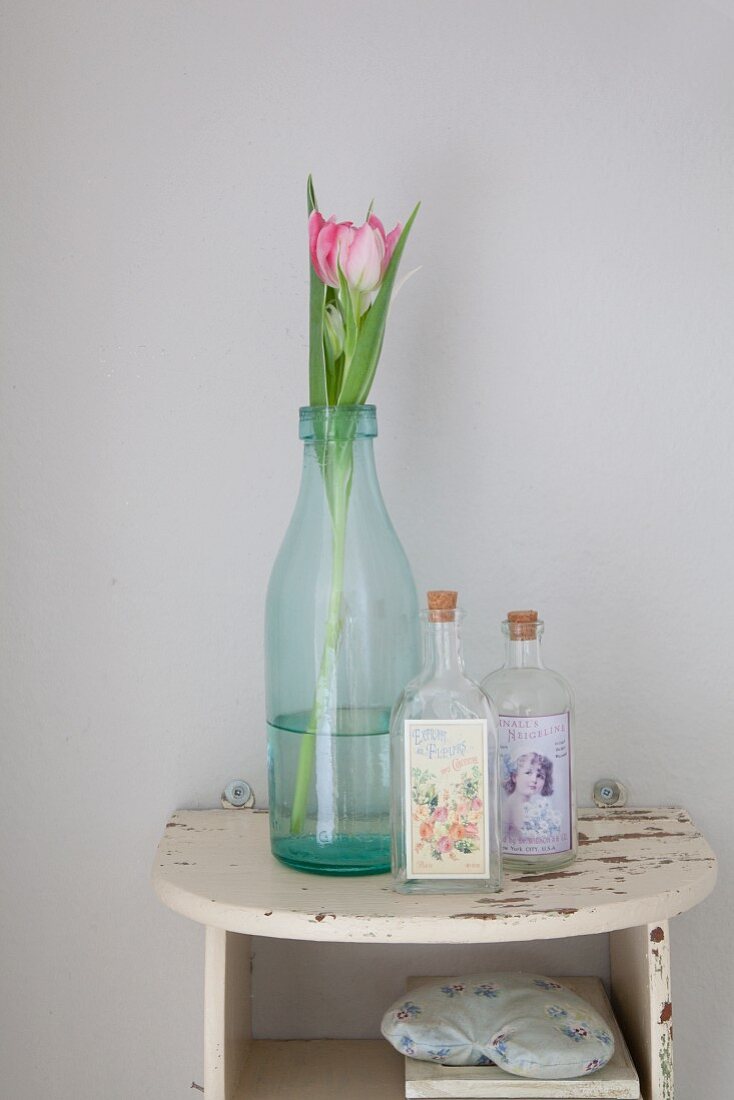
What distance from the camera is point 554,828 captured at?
797mm

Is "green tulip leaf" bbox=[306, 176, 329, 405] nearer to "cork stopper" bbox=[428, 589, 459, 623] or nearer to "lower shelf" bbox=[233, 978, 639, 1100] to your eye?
"cork stopper" bbox=[428, 589, 459, 623]

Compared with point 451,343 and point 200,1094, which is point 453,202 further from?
point 200,1094

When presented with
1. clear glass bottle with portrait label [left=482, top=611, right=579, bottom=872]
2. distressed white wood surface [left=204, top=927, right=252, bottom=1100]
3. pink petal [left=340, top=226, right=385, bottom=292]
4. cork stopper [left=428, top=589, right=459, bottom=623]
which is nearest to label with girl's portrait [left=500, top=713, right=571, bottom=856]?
clear glass bottle with portrait label [left=482, top=611, right=579, bottom=872]

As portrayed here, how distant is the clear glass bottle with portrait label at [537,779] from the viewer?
2.61ft

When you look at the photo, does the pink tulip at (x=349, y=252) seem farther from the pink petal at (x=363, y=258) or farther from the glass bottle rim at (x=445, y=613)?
the glass bottle rim at (x=445, y=613)

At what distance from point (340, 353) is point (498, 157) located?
0.29 meters

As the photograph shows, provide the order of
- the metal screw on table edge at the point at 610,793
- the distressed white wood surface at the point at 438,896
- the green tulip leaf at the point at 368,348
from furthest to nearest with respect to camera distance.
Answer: the metal screw on table edge at the point at 610,793 < the green tulip leaf at the point at 368,348 < the distressed white wood surface at the point at 438,896

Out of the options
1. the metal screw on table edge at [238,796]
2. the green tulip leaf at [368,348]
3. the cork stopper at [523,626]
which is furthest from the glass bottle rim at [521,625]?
the metal screw on table edge at [238,796]

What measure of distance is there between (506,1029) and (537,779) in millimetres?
194

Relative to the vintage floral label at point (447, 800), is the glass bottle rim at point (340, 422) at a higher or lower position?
higher

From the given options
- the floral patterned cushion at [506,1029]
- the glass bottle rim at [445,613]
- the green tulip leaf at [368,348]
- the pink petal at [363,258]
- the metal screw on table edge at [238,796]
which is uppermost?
the pink petal at [363,258]

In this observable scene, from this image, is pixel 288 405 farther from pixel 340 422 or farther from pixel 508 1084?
pixel 508 1084

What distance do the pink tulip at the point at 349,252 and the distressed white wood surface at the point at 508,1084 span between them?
1.96ft

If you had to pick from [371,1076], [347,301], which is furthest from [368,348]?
[371,1076]
